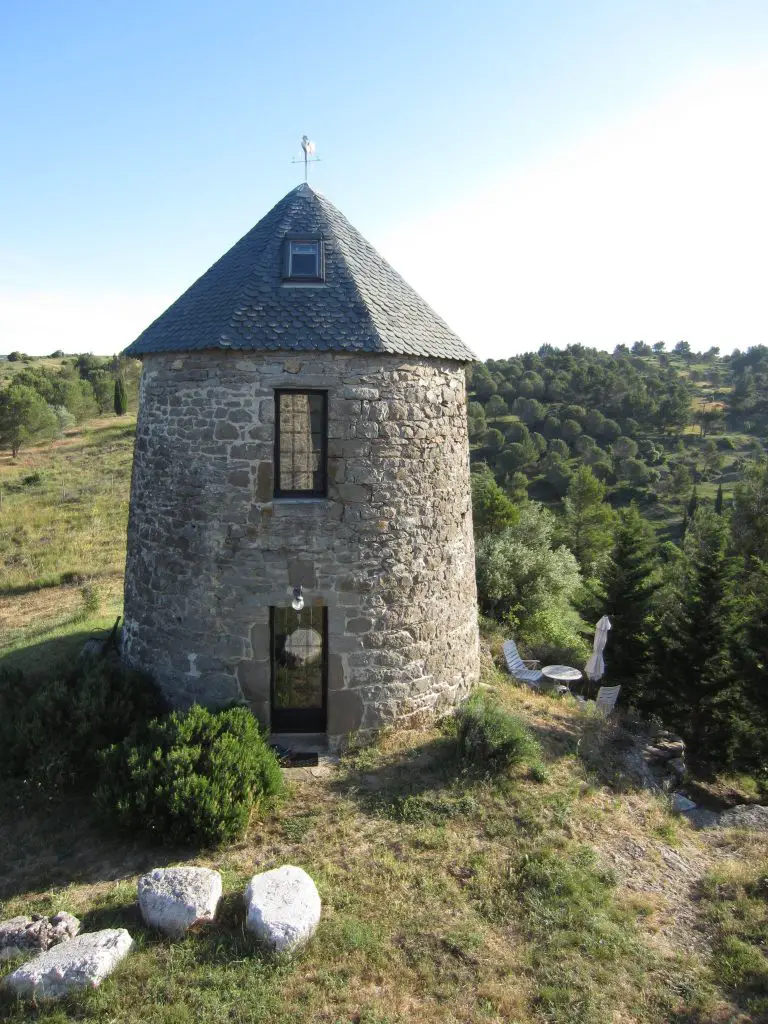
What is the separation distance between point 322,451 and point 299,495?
0.73m

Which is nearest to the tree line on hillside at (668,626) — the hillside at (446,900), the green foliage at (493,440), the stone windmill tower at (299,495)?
the hillside at (446,900)

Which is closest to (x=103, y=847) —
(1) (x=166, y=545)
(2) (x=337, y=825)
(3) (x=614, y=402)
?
(2) (x=337, y=825)

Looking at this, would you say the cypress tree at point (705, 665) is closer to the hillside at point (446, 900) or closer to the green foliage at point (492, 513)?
the hillside at point (446, 900)

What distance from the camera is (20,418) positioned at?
37719mm

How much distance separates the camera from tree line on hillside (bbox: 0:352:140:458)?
3784 cm

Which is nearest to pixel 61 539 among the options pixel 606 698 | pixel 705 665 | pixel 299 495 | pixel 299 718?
pixel 299 718

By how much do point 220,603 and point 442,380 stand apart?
485cm

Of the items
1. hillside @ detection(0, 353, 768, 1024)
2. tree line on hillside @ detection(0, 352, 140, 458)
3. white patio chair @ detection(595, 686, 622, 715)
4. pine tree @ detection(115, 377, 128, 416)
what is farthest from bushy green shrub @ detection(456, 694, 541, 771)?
pine tree @ detection(115, 377, 128, 416)

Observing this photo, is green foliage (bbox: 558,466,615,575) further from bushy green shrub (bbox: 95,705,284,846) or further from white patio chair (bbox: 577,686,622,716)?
bushy green shrub (bbox: 95,705,284,846)

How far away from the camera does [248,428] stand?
925cm

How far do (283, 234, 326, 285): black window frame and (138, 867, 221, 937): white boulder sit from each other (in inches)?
313

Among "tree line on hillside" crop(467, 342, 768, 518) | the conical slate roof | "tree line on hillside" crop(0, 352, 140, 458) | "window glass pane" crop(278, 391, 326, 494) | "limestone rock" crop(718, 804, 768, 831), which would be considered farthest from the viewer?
"tree line on hillside" crop(467, 342, 768, 518)

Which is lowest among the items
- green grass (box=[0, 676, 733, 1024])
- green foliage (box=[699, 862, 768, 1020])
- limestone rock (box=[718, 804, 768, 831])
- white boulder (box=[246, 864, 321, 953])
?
limestone rock (box=[718, 804, 768, 831])

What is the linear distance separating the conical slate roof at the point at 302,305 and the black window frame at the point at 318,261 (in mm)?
84
